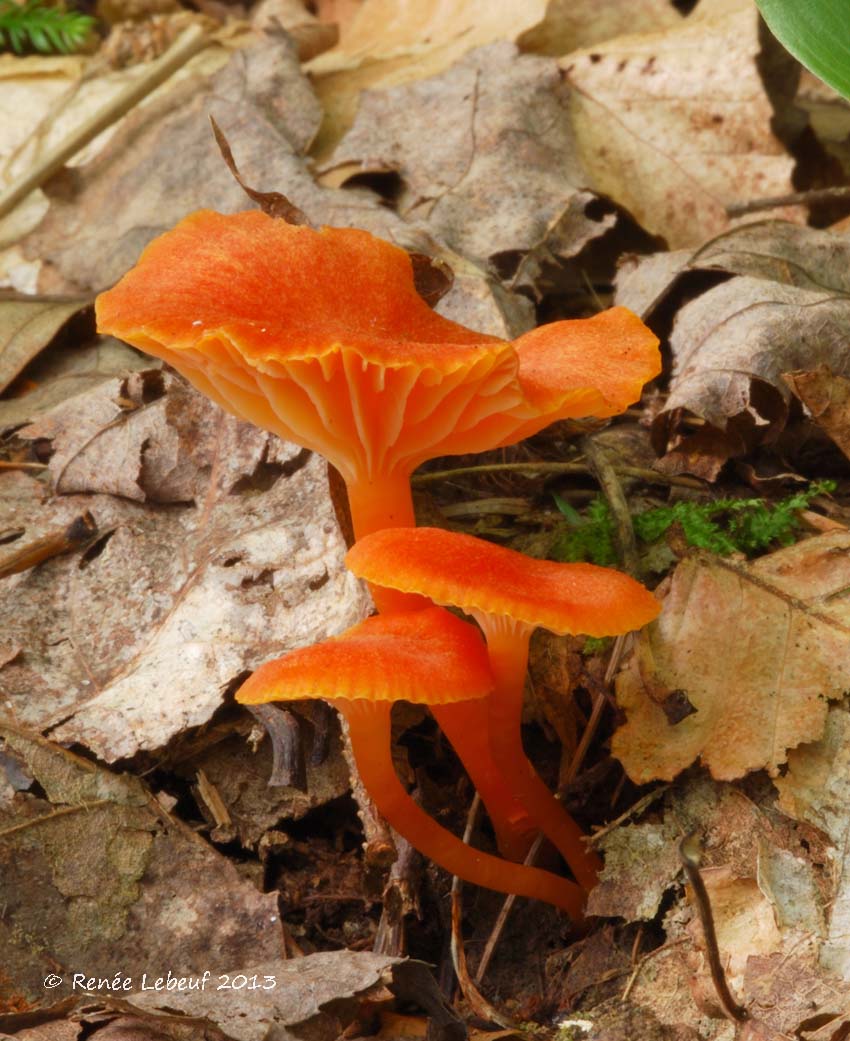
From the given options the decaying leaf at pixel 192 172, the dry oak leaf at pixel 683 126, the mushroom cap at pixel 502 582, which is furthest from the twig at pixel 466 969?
the dry oak leaf at pixel 683 126

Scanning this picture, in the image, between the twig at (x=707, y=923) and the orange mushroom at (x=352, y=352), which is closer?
the twig at (x=707, y=923)

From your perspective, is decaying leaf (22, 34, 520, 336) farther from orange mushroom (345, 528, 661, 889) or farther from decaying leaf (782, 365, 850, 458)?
orange mushroom (345, 528, 661, 889)

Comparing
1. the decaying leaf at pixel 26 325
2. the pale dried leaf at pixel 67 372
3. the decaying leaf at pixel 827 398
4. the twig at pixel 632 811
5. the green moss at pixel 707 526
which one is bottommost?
the twig at pixel 632 811

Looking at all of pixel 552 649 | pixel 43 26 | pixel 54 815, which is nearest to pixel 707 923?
pixel 552 649

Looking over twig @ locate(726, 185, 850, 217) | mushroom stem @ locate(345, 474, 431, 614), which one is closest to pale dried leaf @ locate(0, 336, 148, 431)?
mushroom stem @ locate(345, 474, 431, 614)

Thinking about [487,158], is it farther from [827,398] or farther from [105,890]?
[105,890]

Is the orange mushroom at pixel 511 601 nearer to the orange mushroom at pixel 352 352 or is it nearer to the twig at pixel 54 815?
the orange mushroom at pixel 352 352
